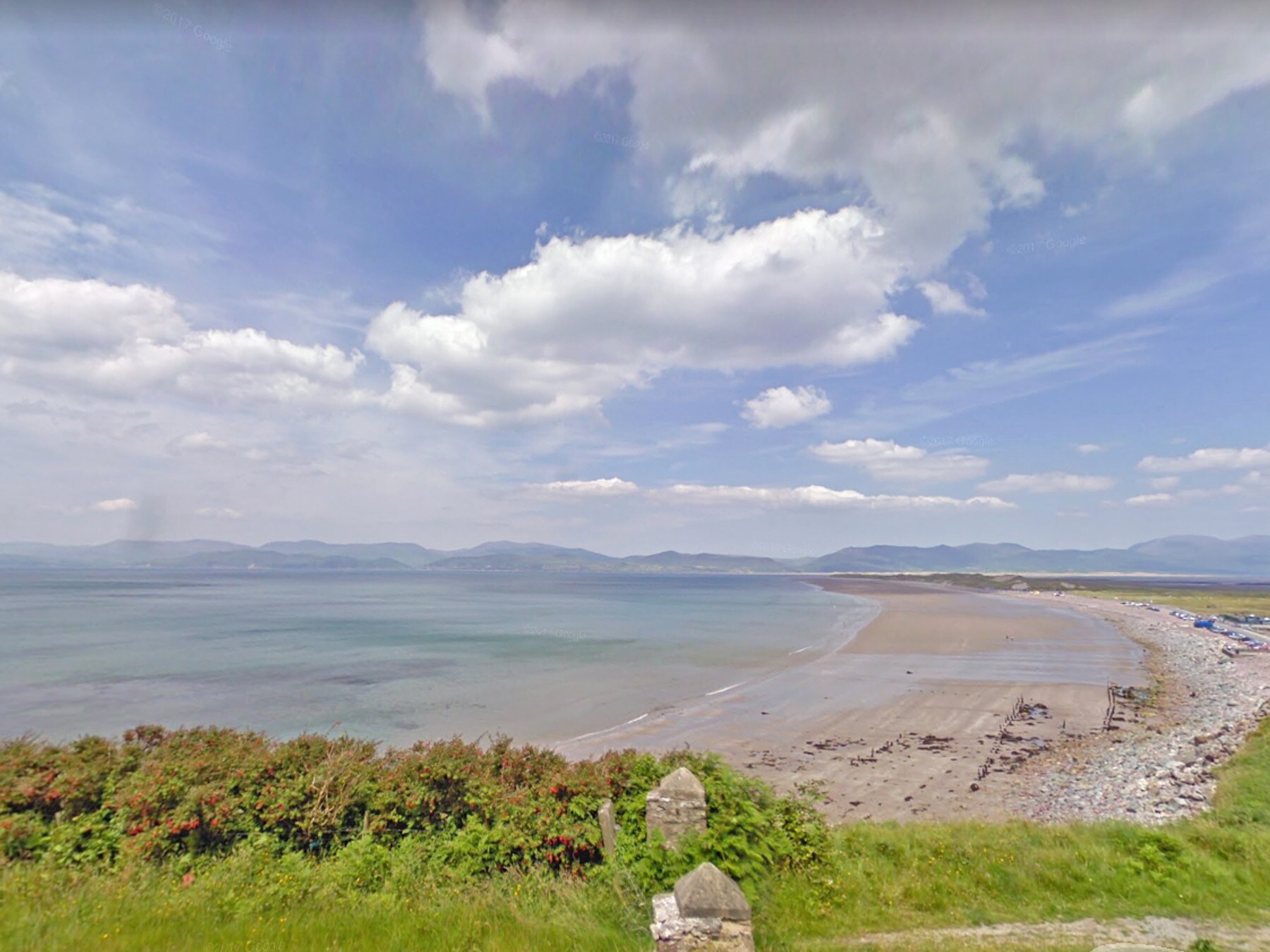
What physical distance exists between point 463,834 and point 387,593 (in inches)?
5085

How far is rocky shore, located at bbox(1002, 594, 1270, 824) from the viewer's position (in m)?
Result: 15.7

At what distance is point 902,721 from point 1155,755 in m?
8.65

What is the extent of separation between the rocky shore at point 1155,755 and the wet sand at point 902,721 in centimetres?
92

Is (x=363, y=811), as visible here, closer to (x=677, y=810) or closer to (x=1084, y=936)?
(x=677, y=810)

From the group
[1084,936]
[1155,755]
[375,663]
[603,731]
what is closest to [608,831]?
[1084,936]

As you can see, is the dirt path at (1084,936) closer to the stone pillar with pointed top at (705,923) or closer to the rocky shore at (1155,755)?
the stone pillar with pointed top at (705,923)

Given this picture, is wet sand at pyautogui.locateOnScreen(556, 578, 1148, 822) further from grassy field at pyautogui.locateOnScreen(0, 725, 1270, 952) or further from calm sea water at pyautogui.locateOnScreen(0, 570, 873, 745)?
grassy field at pyautogui.locateOnScreen(0, 725, 1270, 952)

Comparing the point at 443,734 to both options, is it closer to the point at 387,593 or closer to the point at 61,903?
the point at 61,903

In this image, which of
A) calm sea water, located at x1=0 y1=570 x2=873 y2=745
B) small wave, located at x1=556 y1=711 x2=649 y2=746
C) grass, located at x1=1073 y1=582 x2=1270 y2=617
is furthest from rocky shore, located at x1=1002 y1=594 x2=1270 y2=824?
grass, located at x1=1073 y1=582 x2=1270 y2=617

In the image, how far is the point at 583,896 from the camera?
23.1 ft

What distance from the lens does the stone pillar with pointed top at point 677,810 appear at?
6.86 meters

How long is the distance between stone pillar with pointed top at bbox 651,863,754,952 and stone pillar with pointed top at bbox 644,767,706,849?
1.67m

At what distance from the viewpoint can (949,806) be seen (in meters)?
16.6

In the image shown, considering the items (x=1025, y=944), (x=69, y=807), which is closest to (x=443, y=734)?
(x=69, y=807)
